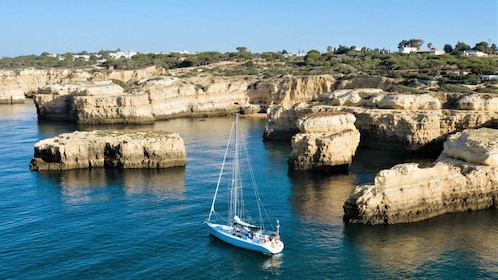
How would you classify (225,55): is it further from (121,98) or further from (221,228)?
(221,228)

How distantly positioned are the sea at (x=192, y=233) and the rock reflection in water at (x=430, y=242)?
0.07 metres

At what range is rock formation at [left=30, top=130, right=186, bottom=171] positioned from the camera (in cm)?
5438

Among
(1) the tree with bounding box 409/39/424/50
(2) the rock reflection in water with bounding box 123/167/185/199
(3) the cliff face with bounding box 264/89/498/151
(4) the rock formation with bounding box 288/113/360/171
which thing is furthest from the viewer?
(1) the tree with bounding box 409/39/424/50

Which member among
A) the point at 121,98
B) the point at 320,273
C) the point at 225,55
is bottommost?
the point at 320,273

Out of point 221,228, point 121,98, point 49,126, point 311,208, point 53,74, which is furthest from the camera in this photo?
point 53,74

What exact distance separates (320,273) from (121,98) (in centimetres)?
6932

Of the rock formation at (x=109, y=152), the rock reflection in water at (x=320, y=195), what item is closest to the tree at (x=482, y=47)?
the rock reflection in water at (x=320, y=195)

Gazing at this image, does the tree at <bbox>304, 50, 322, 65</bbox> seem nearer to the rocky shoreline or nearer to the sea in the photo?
the rocky shoreline

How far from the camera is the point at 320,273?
30.2 metres

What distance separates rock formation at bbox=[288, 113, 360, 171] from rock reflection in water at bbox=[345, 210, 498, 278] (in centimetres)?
1582

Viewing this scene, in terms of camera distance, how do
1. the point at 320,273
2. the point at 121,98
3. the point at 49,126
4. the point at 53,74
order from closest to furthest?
the point at 320,273 < the point at 49,126 < the point at 121,98 < the point at 53,74

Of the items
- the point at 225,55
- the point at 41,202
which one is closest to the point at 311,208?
the point at 41,202

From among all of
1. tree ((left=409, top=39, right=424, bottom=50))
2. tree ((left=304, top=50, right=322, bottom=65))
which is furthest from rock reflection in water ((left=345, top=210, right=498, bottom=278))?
tree ((left=409, top=39, right=424, bottom=50))

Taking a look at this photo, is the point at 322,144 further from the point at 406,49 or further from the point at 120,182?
the point at 406,49
